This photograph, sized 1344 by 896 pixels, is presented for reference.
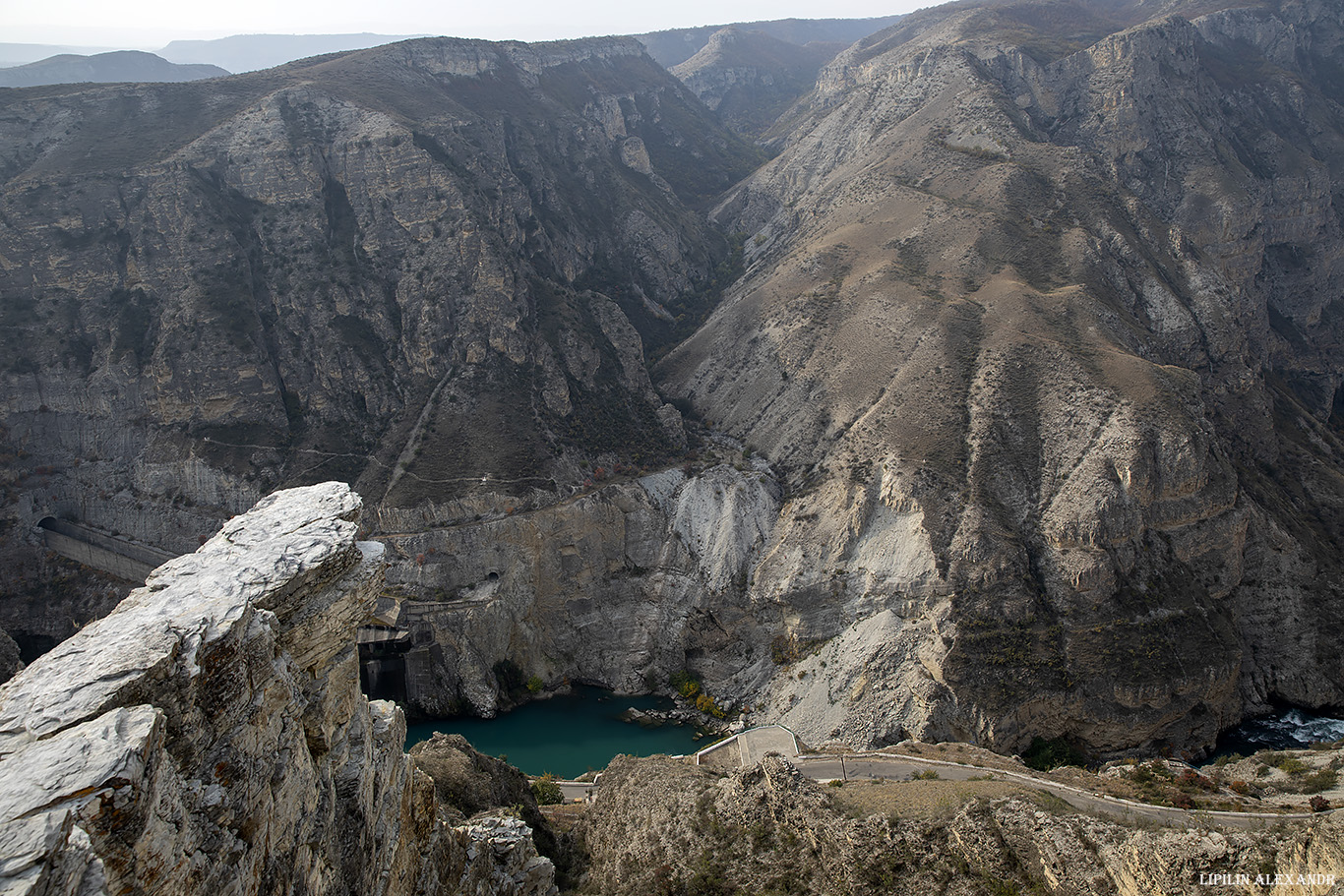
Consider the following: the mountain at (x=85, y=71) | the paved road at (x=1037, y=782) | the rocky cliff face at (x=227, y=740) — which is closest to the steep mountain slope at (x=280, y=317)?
the paved road at (x=1037, y=782)

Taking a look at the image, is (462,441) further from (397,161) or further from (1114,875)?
(1114,875)

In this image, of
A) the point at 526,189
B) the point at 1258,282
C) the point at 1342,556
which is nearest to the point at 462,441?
the point at 526,189

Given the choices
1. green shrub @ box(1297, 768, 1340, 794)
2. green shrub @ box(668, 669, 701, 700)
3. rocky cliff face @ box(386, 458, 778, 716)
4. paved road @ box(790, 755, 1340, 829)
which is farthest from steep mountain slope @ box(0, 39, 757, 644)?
green shrub @ box(1297, 768, 1340, 794)

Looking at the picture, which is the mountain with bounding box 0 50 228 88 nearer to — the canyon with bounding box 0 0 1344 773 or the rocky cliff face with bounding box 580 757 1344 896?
the canyon with bounding box 0 0 1344 773

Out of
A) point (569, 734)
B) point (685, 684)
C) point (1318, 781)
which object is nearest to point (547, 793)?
point (569, 734)

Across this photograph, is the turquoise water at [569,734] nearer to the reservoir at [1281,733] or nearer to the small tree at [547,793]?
the small tree at [547,793]

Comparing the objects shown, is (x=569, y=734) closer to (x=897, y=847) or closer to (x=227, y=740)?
(x=897, y=847)
